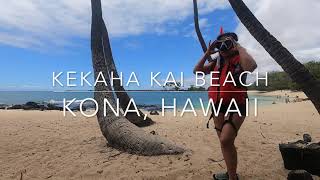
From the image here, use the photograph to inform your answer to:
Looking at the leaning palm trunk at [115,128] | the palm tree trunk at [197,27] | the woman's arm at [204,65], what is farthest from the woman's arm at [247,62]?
the palm tree trunk at [197,27]

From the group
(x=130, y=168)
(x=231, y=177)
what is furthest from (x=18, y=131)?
(x=231, y=177)

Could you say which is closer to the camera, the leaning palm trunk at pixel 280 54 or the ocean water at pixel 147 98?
the leaning palm trunk at pixel 280 54

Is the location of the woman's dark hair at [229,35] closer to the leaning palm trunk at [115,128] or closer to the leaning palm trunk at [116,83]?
the leaning palm trunk at [115,128]

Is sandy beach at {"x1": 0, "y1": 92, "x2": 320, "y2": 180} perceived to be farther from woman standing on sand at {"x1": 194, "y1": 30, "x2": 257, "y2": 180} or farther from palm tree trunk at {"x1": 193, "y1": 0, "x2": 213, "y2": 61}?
palm tree trunk at {"x1": 193, "y1": 0, "x2": 213, "y2": 61}

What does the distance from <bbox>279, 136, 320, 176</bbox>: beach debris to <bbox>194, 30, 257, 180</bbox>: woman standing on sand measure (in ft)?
4.04

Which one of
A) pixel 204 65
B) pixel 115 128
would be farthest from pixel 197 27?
Result: pixel 204 65

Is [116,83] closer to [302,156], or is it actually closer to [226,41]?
[302,156]

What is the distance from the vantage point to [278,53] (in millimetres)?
5727

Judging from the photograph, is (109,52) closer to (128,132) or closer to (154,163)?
(128,132)

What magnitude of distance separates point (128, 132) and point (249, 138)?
2983 mm

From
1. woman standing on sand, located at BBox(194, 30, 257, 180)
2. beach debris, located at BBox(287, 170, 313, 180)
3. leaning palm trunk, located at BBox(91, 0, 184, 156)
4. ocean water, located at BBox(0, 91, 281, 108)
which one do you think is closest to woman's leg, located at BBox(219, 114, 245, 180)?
woman standing on sand, located at BBox(194, 30, 257, 180)

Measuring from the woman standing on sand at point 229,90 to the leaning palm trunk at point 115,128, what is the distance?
8.01 feet

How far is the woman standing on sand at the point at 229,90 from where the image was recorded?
5191 mm

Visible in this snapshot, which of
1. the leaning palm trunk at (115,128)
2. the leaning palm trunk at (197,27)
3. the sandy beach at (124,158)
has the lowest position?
the sandy beach at (124,158)
